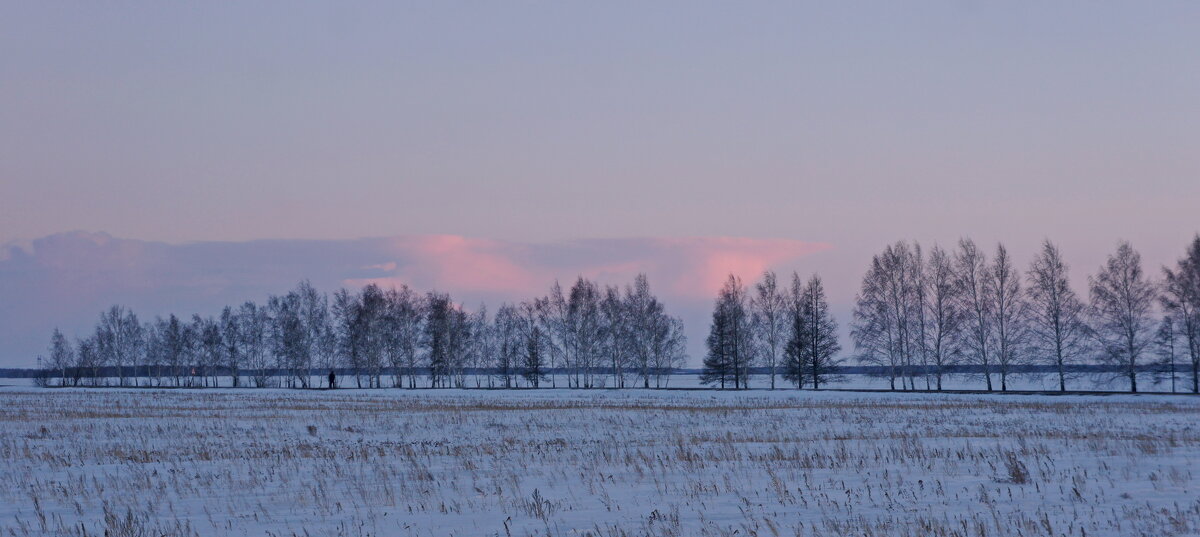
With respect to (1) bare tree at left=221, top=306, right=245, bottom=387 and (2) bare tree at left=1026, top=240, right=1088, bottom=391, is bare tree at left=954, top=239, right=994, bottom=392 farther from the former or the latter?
(1) bare tree at left=221, top=306, right=245, bottom=387

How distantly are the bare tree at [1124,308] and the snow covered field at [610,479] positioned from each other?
98.6 feet

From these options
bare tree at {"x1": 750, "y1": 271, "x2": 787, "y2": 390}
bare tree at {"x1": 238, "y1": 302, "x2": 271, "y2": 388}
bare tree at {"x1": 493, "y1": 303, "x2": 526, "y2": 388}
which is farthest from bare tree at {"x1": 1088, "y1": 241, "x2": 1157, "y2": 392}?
bare tree at {"x1": 238, "y1": 302, "x2": 271, "y2": 388}

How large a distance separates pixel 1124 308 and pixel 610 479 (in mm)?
52430

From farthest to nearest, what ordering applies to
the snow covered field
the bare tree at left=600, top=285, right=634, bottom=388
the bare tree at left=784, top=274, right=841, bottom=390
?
the bare tree at left=600, top=285, right=634, bottom=388, the bare tree at left=784, top=274, right=841, bottom=390, the snow covered field

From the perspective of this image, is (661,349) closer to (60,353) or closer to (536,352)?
(536,352)

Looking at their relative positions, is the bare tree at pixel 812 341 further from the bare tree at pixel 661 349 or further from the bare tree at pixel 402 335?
the bare tree at pixel 402 335

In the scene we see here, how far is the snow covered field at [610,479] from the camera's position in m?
10.4

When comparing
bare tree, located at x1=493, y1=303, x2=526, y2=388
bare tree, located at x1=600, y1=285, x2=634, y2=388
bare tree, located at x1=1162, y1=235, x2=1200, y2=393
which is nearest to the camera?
bare tree, located at x1=1162, y1=235, x2=1200, y2=393

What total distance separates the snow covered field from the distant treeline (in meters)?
32.1

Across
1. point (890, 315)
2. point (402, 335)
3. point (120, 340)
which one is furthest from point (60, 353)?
point (890, 315)

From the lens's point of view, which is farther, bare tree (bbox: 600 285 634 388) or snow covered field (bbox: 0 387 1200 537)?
bare tree (bbox: 600 285 634 388)

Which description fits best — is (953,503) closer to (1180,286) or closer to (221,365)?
(1180,286)

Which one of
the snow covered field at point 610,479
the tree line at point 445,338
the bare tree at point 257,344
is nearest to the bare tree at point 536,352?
the tree line at point 445,338

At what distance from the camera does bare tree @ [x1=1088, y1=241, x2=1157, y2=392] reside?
2116 inches
